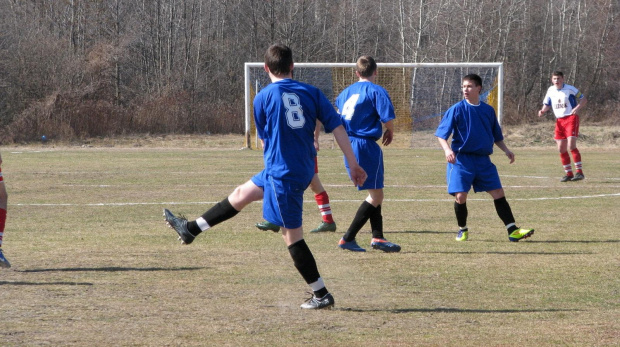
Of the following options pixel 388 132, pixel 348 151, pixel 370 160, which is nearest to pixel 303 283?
pixel 348 151

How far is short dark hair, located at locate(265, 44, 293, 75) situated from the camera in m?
5.45

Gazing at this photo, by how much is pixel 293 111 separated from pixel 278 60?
1.20 ft

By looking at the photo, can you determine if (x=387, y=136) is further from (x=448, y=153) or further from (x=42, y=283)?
(x=42, y=283)

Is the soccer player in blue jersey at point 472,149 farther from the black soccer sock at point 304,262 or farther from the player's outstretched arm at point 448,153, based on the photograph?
the black soccer sock at point 304,262

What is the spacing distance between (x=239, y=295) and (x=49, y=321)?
1391 mm

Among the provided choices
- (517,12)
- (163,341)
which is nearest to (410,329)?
(163,341)

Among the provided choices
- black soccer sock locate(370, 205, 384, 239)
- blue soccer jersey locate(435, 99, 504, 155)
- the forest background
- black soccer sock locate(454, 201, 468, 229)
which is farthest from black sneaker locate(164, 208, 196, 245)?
the forest background

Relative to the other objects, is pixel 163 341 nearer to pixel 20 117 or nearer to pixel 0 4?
pixel 20 117

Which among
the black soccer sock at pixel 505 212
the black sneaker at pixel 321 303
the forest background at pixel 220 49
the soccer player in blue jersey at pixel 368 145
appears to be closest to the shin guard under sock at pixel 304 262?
the black sneaker at pixel 321 303

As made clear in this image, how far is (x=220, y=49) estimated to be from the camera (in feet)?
147

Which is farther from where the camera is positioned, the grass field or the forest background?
the forest background

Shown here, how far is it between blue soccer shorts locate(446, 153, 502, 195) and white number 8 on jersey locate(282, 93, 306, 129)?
352 centimetres

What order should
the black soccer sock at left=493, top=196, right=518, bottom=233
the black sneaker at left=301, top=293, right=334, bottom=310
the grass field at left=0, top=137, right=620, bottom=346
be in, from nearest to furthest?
the grass field at left=0, top=137, right=620, bottom=346 < the black sneaker at left=301, top=293, right=334, bottom=310 < the black soccer sock at left=493, top=196, right=518, bottom=233

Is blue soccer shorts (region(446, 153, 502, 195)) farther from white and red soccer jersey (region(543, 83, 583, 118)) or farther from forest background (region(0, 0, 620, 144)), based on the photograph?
forest background (region(0, 0, 620, 144))
